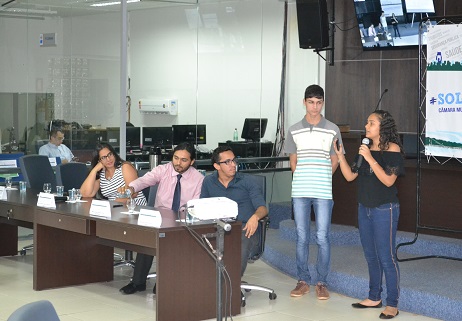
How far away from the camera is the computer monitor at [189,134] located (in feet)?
33.1

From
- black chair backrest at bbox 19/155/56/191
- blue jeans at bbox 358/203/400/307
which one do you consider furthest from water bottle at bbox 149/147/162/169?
blue jeans at bbox 358/203/400/307

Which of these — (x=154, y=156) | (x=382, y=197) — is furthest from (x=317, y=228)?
(x=154, y=156)

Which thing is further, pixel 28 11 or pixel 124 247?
pixel 28 11

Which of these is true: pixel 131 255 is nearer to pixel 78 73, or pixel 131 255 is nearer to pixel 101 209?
pixel 101 209

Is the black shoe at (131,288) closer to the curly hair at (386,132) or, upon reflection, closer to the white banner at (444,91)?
the curly hair at (386,132)

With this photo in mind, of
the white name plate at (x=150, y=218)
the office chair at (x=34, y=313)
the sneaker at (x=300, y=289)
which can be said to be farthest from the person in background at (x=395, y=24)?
the office chair at (x=34, y=313)

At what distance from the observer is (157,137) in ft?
32.8

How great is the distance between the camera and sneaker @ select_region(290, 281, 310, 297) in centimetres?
699

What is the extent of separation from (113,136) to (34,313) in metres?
7.48

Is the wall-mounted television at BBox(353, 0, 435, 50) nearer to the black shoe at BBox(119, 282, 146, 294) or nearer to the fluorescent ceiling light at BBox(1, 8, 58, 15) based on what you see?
the fluorescent ceiling light at BBox(1, 8, 58, 15)

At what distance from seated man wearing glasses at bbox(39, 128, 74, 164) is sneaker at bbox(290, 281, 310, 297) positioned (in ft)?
12.9

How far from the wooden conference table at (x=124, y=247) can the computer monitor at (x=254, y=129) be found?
3280 millimetres

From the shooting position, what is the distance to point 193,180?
6.94 m

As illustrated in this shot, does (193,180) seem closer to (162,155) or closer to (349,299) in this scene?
(349,299)
